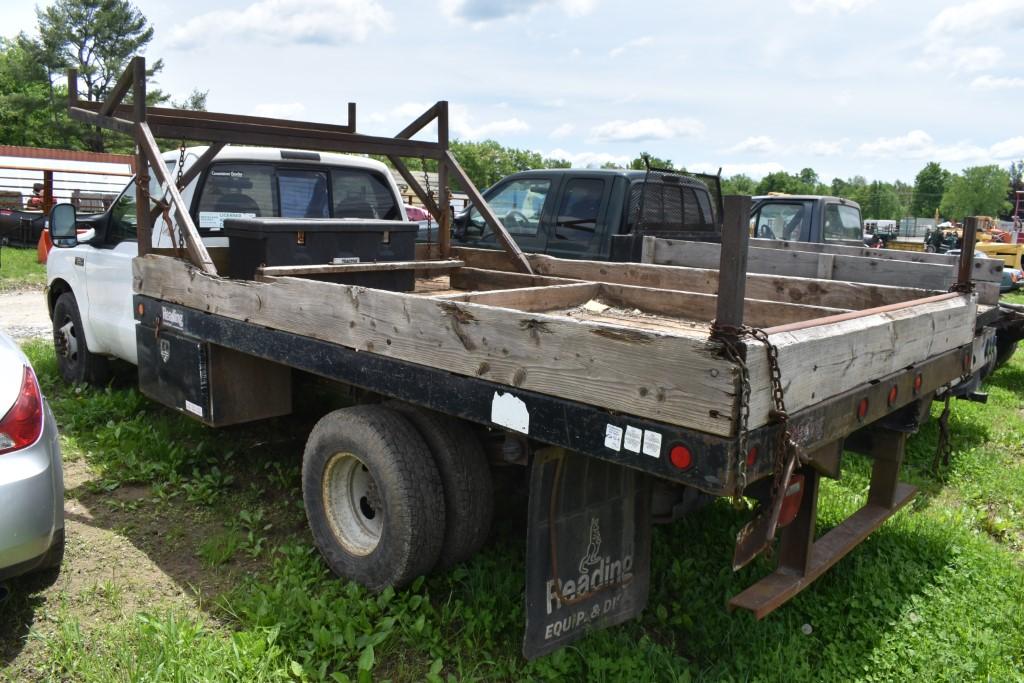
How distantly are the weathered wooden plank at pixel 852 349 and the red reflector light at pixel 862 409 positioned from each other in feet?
0.23

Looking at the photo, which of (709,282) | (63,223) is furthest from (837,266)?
(63,223)

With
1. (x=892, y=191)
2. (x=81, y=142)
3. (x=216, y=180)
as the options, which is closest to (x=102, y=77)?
(x=81, y=142)

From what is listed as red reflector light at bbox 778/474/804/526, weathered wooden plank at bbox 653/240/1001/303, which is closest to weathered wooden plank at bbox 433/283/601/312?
red reflector light at bbox 778/474/804/526

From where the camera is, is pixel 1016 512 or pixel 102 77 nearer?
pixel 1016 512

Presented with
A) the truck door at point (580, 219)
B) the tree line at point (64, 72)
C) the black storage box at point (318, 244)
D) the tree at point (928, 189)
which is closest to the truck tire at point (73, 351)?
the black storage box at point (318, 244)

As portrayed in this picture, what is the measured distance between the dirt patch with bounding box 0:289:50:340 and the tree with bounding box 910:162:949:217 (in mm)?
105605

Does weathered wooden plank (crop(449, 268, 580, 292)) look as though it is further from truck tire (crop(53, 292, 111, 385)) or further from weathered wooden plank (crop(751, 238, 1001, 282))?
weathered wooden plank (crop(751, 238, 1001, 282))

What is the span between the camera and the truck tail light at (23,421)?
3102mm

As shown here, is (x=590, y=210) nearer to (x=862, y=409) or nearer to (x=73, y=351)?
(x=73, y=351)

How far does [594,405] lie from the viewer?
2.55 metres

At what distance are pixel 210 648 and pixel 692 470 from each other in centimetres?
198

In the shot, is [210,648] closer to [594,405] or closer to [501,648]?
[501,648]

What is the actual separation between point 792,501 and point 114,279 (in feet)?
15.0

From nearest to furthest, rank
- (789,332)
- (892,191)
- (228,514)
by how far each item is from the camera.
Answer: (789,332), (228,514), (892,191)
